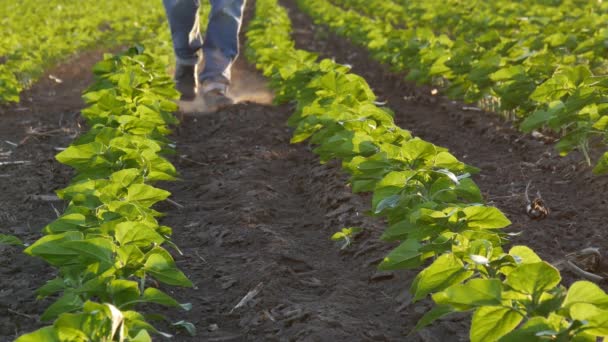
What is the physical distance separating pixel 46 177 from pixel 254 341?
247 centimetres

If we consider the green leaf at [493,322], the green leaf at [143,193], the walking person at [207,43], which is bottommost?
the walking person at [207,43]

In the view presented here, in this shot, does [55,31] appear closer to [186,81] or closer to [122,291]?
[186,81]

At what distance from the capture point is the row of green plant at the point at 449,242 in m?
1.94

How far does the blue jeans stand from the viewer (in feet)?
24.5

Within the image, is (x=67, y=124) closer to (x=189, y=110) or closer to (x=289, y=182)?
(x=189, y=110)

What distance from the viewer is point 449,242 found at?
249 cm

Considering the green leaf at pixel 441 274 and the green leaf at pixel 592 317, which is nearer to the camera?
the green leaf at pixel 592 317

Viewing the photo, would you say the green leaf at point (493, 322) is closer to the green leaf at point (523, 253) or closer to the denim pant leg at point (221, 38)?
the green leaf at point (523, 253)

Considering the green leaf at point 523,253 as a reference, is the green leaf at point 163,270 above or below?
below

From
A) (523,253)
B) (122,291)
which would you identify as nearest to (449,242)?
(523,253)

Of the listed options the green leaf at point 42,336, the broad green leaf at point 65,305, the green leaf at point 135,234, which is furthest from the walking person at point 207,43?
the green leaf at point 42,336

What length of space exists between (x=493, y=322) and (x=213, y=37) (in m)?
5.97

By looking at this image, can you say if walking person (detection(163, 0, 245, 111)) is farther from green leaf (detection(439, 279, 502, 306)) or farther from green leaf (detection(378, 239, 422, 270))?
green leaf (detection(439, 279, 502, 306))

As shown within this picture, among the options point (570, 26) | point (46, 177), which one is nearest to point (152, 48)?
point (570, 26)
